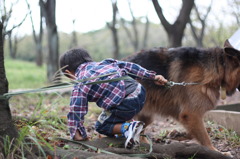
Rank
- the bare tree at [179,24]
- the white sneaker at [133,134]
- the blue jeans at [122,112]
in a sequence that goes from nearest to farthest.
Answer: the white sneaker at [133,134]
the blue jeans at [122,112]
the bare tree at [179,24]

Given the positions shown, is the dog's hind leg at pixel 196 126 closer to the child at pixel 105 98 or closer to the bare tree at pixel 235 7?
the child at pixel 105 98

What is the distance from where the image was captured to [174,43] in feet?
23.8

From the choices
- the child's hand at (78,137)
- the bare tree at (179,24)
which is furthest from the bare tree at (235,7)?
the child's hand at (78,137)

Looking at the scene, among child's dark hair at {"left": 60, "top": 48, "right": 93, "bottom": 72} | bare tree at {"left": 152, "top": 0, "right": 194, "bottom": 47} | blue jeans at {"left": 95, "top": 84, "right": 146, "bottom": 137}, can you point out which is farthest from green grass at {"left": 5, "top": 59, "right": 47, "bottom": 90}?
blue jeans at {"left": 95, "top": 84, "right": 146, "bottom": 137}

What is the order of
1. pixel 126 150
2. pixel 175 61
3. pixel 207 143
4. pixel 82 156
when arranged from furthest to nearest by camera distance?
pixel 175 61 < pixel 207 143 < pixel 126 150 < pixel 82 156

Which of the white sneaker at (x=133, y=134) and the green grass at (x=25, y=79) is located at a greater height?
the white sneaker at (x=133, y=134)

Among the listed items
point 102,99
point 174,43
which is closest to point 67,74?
point 102,99

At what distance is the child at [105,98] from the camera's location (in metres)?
2.97

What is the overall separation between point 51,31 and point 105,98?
8.31m

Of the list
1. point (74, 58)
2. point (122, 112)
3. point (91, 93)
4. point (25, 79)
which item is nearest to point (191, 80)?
point (122, 112)

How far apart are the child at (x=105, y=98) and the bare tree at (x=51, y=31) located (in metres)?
7.37

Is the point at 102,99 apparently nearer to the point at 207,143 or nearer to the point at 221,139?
the point at 207,143

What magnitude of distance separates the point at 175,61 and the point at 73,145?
1.92m

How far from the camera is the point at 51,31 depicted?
10773 millimetres
